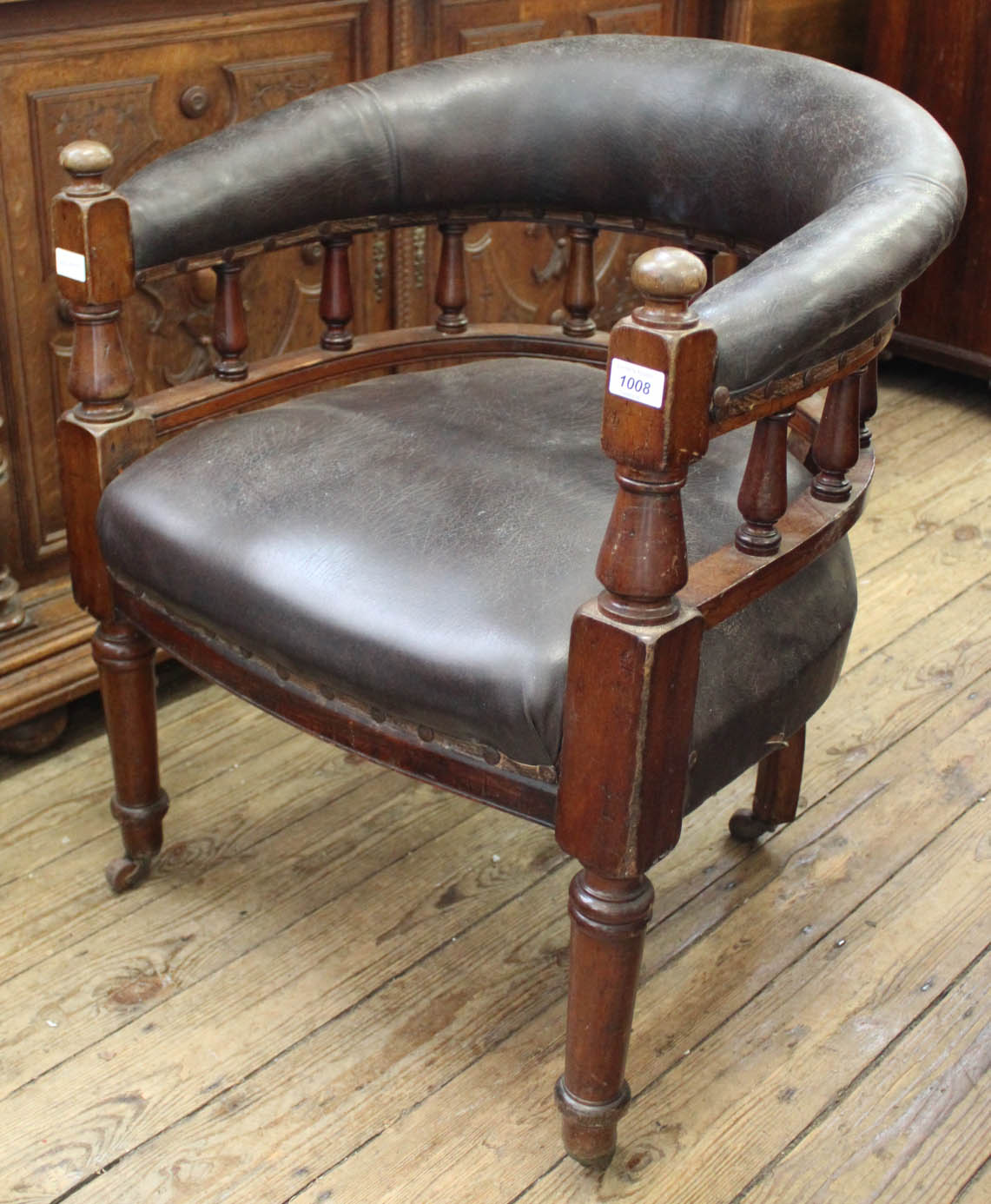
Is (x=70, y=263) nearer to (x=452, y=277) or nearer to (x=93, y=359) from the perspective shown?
(x=93, y=359)

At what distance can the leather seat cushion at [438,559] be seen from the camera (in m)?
1.05

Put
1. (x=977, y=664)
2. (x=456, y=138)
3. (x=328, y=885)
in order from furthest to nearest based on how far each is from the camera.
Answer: (x=977, y=664)
(x=328, y=885)
(x=456, y=138)

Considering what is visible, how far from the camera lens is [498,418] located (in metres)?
1.33

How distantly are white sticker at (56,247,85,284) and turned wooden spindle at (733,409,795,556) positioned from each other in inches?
21.8

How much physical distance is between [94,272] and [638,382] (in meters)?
0.54

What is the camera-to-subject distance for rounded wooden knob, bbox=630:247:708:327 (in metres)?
0.87

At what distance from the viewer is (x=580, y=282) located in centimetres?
150

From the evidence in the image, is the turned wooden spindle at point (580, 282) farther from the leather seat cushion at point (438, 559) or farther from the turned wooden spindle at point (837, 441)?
the turned wooden spindle at point (837, 441)

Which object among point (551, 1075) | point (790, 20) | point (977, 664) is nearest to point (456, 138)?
point (551, 1075)

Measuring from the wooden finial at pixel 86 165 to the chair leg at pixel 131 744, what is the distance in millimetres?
375

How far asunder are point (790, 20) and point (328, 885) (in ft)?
5.77

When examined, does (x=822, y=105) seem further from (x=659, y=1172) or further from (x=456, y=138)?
(x=659, y=1172)

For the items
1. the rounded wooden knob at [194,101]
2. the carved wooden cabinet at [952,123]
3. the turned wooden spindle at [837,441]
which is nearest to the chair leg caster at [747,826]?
the turned wooden spindle at [837,441]

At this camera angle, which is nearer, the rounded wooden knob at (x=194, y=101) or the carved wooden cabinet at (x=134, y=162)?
the carved wooden cabinet at (x=134, y=162)
